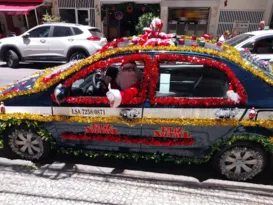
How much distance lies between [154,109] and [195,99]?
493mm

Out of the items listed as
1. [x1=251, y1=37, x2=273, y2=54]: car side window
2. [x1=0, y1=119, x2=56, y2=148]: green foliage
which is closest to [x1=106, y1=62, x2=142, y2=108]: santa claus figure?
[x1=0, y1=119, x2=56, y2=148]: green foliage

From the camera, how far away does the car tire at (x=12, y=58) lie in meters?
8.99

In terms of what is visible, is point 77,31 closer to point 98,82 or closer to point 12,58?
point 12,58

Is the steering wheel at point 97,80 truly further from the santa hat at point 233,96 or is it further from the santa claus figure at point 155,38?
the santa hat at point 233,96

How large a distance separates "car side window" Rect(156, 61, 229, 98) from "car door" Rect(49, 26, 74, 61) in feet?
20.4

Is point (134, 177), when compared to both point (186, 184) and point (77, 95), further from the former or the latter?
point (77, 95)

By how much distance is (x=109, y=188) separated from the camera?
300 cm

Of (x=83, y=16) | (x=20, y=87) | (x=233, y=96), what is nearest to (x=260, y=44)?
(x=233, y=96)

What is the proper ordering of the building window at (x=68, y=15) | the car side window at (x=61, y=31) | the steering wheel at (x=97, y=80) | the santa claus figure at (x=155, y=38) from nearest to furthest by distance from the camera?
the santa claus figure at (x=155, y=38), the steering wheel at (x=97, y=80), the car side window at (x=61, y=31), the building window at (x=68, y=15)

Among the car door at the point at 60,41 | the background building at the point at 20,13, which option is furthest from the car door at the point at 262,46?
the background building at the point at 20,13

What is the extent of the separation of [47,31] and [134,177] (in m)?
7.51

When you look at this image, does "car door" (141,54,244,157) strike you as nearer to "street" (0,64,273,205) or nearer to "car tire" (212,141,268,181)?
"car tire" (212,141,268,181)

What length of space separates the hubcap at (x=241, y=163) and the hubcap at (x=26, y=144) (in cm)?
244

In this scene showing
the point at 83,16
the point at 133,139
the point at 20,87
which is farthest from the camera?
the point at 83,16
